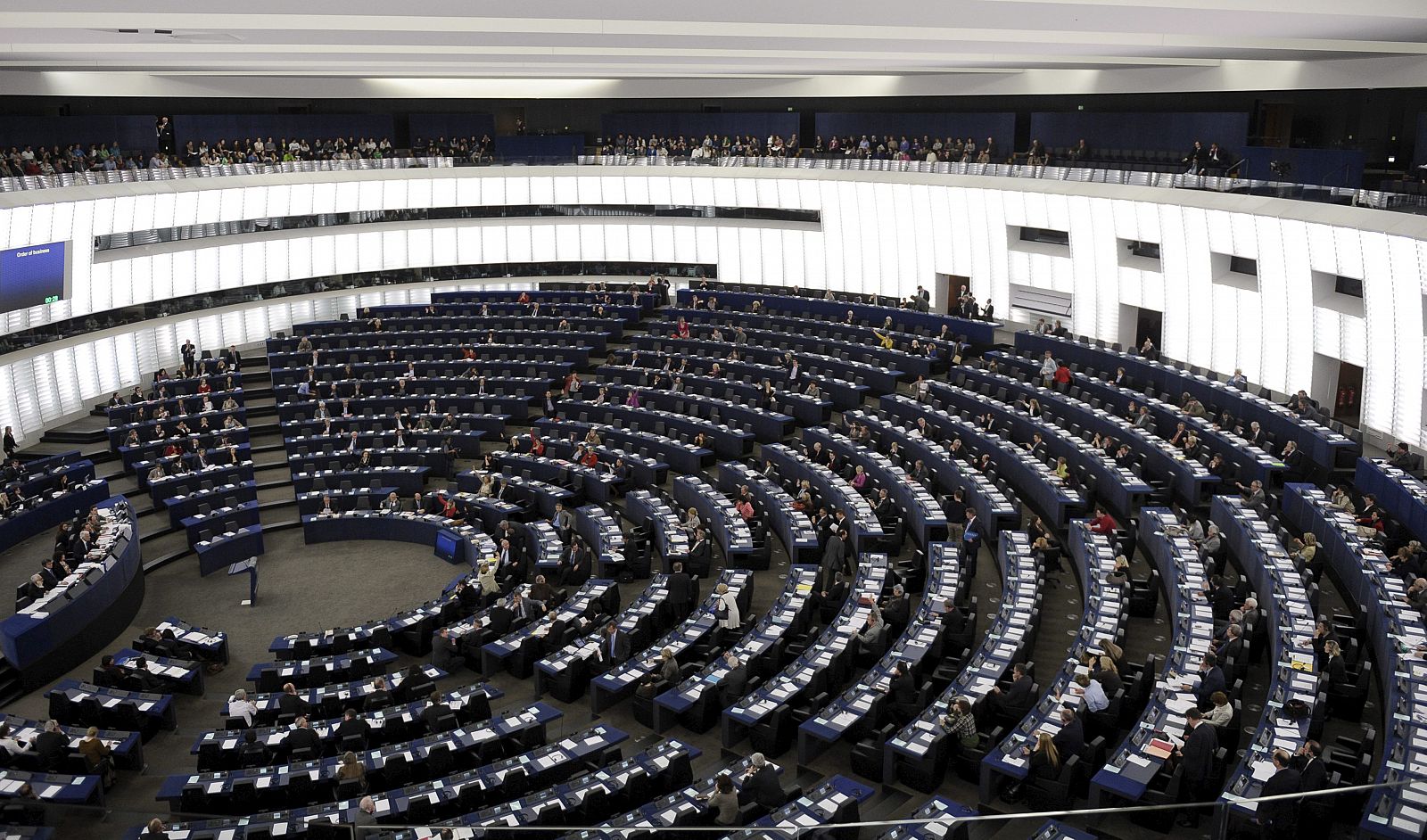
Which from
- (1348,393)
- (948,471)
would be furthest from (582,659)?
(1348,393)

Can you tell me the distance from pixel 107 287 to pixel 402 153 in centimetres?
1073

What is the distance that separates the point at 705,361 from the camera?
30.1m

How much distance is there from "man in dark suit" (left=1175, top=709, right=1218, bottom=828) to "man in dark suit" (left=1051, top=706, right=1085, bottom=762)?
92cm

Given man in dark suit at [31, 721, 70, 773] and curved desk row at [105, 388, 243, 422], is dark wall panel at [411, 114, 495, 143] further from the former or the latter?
man in dark suit at [31, 721, 70, 773]

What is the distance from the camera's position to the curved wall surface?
23078mm

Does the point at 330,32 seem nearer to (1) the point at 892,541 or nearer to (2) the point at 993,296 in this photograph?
(1) the point at 892,541

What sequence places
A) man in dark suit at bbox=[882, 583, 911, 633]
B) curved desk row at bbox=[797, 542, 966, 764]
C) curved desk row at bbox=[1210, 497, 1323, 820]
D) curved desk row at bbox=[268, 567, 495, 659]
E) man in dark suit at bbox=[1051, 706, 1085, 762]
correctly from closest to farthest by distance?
curved desk row at bbox=[1210, 497, 1323, 820]
man in dark suit at bbox=[1051, 706, 1085, 762]
curved desk row at bbox=[797, 542, 966, 764]
man in dark suit at bbox=[882, 583, 911, 633]
curved desk row at bbox=[268, 567, 495, 659]

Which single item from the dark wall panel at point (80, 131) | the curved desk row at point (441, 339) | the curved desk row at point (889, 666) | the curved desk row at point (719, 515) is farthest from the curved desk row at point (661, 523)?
the dark wall panel at point (80, 131)

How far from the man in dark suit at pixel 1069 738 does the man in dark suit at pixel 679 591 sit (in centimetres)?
716

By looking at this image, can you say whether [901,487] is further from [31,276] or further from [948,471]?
[31,276]

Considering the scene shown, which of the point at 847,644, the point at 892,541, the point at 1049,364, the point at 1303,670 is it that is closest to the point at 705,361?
the point at 1049,364

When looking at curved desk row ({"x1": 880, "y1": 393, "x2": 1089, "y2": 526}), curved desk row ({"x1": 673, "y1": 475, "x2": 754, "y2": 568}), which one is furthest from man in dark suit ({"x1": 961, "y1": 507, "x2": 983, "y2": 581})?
curved desk row ({"x1": 673, "y1": 475, "x2": 754, "y2": 568})

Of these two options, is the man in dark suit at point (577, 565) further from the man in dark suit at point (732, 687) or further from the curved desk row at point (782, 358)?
the curved desk row at point (782, 358)

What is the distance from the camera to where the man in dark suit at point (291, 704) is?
15.1 m
